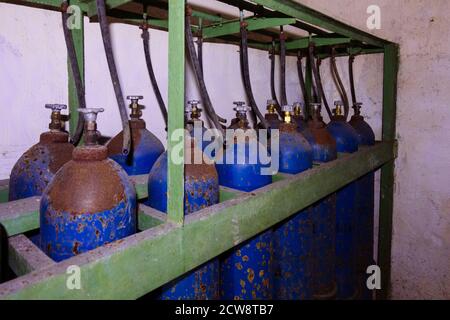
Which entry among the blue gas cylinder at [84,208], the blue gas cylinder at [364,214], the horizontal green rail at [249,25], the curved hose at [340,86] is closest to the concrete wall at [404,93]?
the curved hose at [340,86]

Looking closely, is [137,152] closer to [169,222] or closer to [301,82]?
[169,222]

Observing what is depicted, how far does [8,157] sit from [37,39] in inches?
11.2

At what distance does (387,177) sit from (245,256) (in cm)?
103

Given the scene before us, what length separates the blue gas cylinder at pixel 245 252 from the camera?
774mm

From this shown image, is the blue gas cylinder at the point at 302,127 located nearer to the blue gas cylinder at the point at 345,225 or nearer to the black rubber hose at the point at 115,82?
the blue gas cylinder at the point at 345,225

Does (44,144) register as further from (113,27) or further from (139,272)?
(113,27)

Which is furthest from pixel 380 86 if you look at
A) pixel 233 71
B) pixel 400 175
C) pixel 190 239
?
pixel 190 239

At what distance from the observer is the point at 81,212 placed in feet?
1.63

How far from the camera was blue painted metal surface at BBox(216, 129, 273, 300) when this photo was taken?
0.77m

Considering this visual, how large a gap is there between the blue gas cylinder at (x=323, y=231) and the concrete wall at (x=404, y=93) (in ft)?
1.39

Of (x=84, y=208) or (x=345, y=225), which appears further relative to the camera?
(x=345, y=225)

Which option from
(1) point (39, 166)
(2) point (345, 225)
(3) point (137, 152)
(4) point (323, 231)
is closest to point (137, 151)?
(3) point (137, 152)

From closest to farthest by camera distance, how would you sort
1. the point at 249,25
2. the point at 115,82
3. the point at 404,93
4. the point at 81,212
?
the point at 81,212
the point at 115,82
the point at 249,25
the point at 404,93

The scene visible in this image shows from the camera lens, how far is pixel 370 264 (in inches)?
58.5
